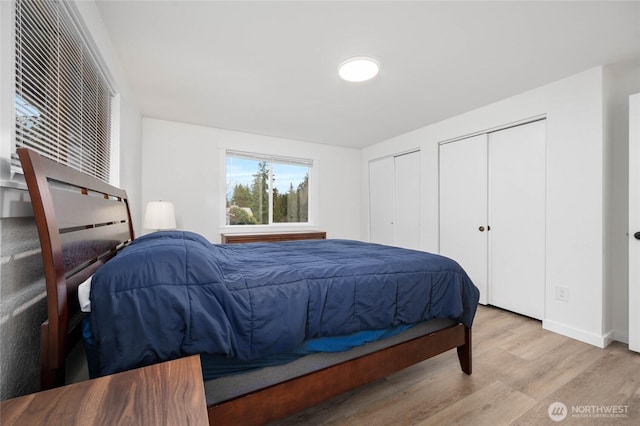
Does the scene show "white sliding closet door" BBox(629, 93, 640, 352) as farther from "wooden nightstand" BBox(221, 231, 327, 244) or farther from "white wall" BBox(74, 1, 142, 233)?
"white wall" BBox(74, 1, 142, 233)

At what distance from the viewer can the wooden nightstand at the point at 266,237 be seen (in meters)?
3.75

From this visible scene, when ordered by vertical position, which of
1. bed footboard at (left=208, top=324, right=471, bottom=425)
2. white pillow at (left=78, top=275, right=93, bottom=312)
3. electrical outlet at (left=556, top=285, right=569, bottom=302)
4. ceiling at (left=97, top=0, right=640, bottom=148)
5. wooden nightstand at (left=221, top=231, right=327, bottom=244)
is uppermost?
ceiling at (left=97, top=0, right=640, bottom=148)

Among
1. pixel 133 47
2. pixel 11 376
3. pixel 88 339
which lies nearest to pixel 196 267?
pixel 88 339

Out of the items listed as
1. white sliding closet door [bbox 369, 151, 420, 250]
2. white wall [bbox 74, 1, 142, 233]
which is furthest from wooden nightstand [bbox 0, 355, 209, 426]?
white sliding closet door [bbox 369, 151, 420, 250]

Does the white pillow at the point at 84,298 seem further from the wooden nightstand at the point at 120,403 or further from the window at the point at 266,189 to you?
the window at the point at 266,189

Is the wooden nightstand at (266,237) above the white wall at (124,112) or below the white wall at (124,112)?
below

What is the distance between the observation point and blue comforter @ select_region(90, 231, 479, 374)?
0.93m

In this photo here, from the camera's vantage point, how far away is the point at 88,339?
36.9 inches

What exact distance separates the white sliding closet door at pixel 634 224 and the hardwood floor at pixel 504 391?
0.75ft

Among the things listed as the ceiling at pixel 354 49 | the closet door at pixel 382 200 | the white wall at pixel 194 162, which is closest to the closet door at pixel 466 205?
the ceiling at pixel 354 49

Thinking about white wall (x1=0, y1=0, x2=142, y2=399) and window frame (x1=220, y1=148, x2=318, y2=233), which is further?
window frame (x1=220, y1=148, x2=318, y2=233)

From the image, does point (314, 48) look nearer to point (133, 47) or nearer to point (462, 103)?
point (133, 47)

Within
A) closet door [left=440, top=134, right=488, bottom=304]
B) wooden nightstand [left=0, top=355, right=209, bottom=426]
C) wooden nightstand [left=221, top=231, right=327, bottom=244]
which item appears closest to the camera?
wooden nightstand [left=0, top=355, right=209, bottom=426]

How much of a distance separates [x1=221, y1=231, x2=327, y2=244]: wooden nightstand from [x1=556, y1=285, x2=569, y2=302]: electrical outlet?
298 cm
